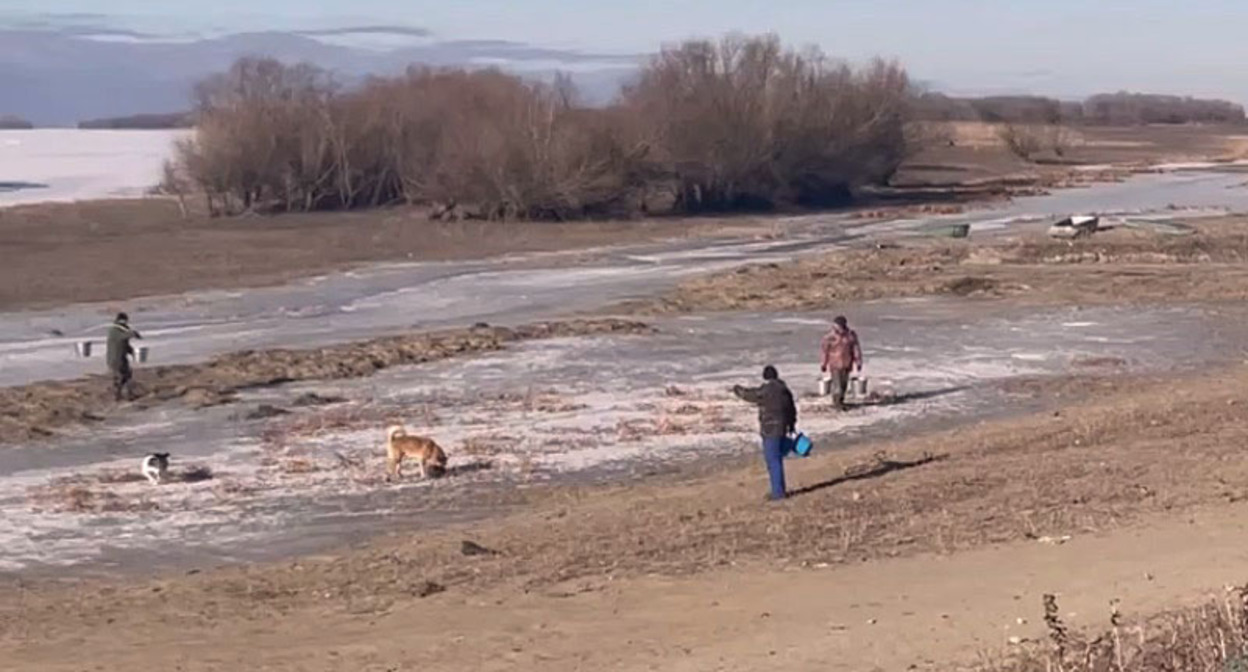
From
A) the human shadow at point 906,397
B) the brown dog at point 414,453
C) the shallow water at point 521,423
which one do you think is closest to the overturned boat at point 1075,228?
the shallow water at point 521,423

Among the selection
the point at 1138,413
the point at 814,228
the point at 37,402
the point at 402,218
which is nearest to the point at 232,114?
the point at 402,218

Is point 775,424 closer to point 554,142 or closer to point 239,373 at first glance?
point 239,373

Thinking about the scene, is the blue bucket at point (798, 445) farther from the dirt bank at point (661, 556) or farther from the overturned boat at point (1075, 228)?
the overturned boat at point (1075, 228)

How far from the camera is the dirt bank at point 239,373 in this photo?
28688 millimetres

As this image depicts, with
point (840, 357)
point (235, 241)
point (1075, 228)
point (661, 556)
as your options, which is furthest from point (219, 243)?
point (661, 556)

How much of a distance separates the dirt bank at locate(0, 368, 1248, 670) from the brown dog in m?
1.49

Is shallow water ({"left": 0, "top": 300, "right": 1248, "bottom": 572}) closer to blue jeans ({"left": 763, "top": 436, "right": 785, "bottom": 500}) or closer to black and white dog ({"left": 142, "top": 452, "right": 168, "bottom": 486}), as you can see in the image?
black and white dog ({"left": 142, "top": 452, "right": 168, "bottom": 486})

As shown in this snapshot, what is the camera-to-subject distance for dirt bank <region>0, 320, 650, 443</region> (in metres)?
28.7

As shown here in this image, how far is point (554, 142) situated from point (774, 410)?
193ft

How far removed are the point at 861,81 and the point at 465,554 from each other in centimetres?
8049

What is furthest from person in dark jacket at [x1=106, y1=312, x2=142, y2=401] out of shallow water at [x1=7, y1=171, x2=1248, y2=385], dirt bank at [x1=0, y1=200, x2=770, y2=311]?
dirt bank at [x1=0, y1=200, x2=770, y2=311]

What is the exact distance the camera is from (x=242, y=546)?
64.3 feet

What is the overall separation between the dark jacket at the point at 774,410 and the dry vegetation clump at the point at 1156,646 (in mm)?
7958

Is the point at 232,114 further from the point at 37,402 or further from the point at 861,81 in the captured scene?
the point at 37,402
